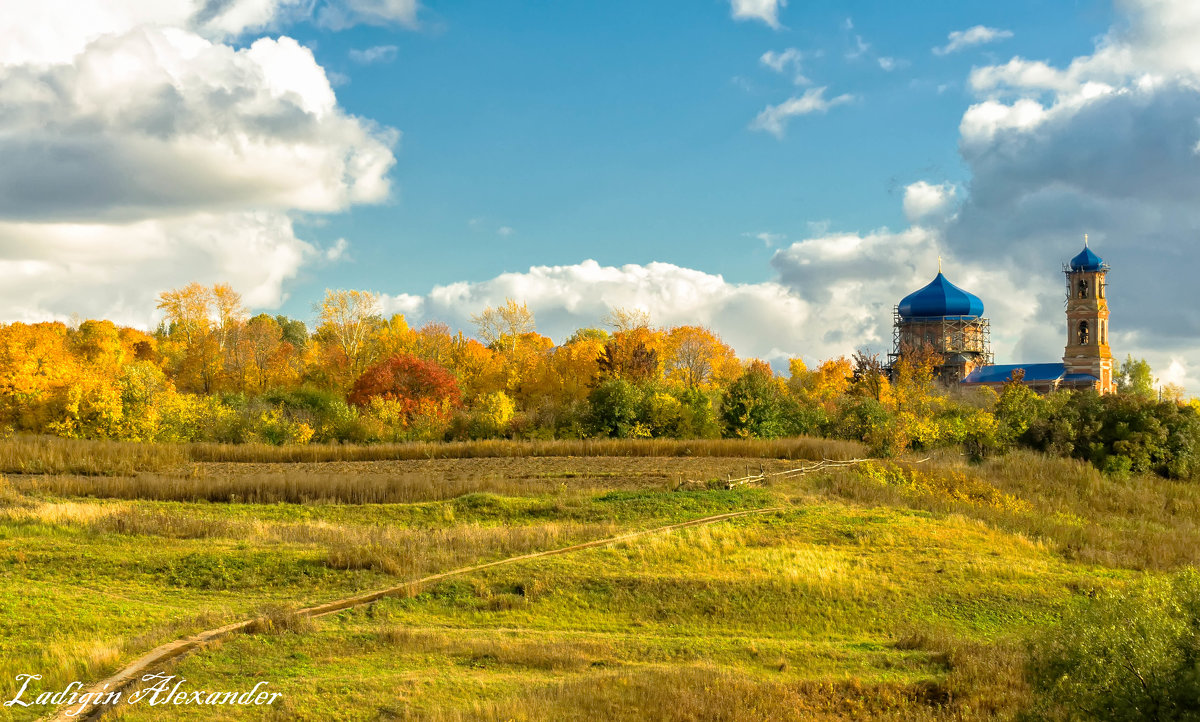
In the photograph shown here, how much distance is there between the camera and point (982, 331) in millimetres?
100500

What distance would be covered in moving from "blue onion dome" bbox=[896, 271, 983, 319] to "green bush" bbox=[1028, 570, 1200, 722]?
93.3 m

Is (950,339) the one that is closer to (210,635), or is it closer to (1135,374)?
(1135,374)

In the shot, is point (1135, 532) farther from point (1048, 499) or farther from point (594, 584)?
point (594, 584)

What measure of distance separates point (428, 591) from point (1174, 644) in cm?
1214

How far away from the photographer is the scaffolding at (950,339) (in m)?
94.4

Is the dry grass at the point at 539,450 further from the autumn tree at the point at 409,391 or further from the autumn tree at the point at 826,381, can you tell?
the autumn tree at the point at 826,381

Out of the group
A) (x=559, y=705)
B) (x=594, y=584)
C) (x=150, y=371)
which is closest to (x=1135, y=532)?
(x=594, y=584)

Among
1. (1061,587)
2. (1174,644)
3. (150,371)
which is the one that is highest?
(150,371)

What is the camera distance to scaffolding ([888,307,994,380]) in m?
94.4

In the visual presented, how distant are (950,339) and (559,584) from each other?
291ft

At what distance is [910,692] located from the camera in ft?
41.5

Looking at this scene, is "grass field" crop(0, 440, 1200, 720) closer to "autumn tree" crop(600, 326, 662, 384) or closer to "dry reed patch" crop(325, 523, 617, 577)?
"dry reed patch" crop(325, 523, 617, 577)

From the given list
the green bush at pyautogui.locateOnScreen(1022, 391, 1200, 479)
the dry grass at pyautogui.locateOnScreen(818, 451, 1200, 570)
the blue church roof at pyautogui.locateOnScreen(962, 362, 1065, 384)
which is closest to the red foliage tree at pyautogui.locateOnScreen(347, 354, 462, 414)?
the dry grass at pyautogui.locateOnScreen(818, 451, 1200, 570)

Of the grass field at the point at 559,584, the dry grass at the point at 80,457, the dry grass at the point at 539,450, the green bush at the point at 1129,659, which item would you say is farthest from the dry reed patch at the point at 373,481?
the green bush at the point at 1129,659
